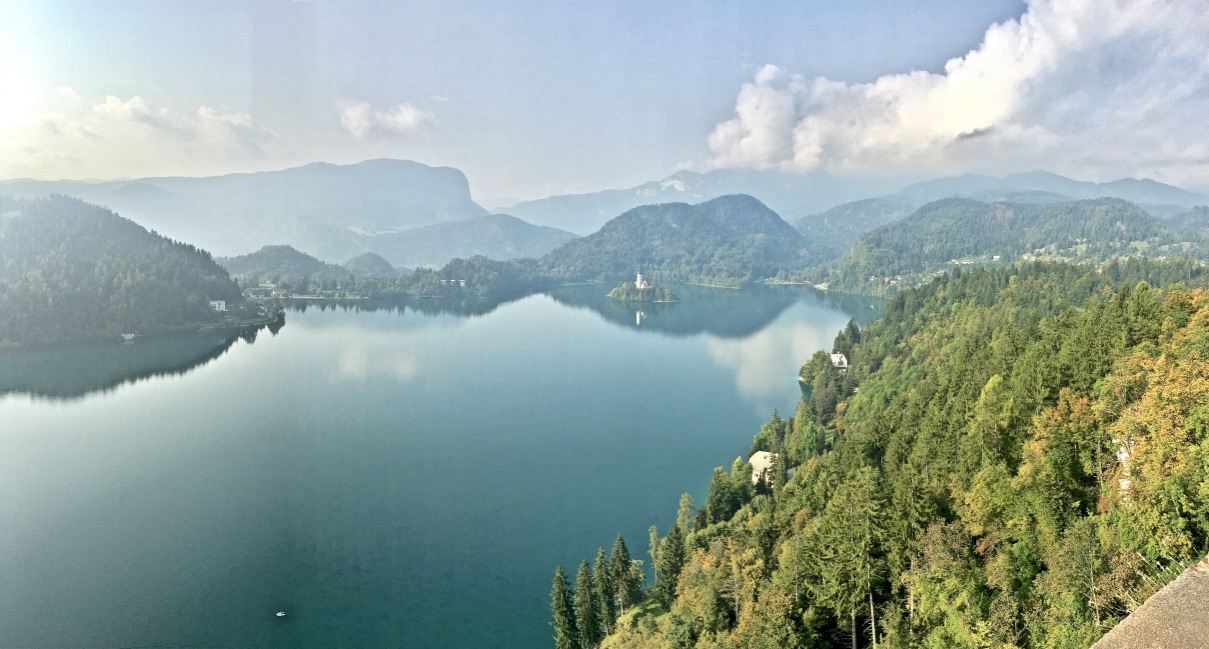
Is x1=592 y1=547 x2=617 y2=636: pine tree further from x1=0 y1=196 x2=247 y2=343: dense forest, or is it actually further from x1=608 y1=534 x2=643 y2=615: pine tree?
x1=0 y1=196 x2=247 y2=343: dense forest

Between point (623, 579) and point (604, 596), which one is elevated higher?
point (623, 579)

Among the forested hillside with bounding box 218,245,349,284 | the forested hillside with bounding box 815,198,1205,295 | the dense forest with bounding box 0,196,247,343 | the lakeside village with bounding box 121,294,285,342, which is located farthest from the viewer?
the forested hillside with bounding box 218,245,349,284

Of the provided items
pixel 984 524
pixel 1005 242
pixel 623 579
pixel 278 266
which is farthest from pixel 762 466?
pixel 1005 242

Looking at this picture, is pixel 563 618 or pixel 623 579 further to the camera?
pixel 623 579

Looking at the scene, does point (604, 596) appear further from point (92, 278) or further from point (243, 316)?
point (243, 316)

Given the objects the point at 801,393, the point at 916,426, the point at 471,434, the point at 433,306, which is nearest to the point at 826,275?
the point at 433,306

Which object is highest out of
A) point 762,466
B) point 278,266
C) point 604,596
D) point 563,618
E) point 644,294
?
point 278,266

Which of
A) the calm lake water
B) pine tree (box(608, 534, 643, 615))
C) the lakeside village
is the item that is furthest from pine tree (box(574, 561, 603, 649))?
the lakeside village
